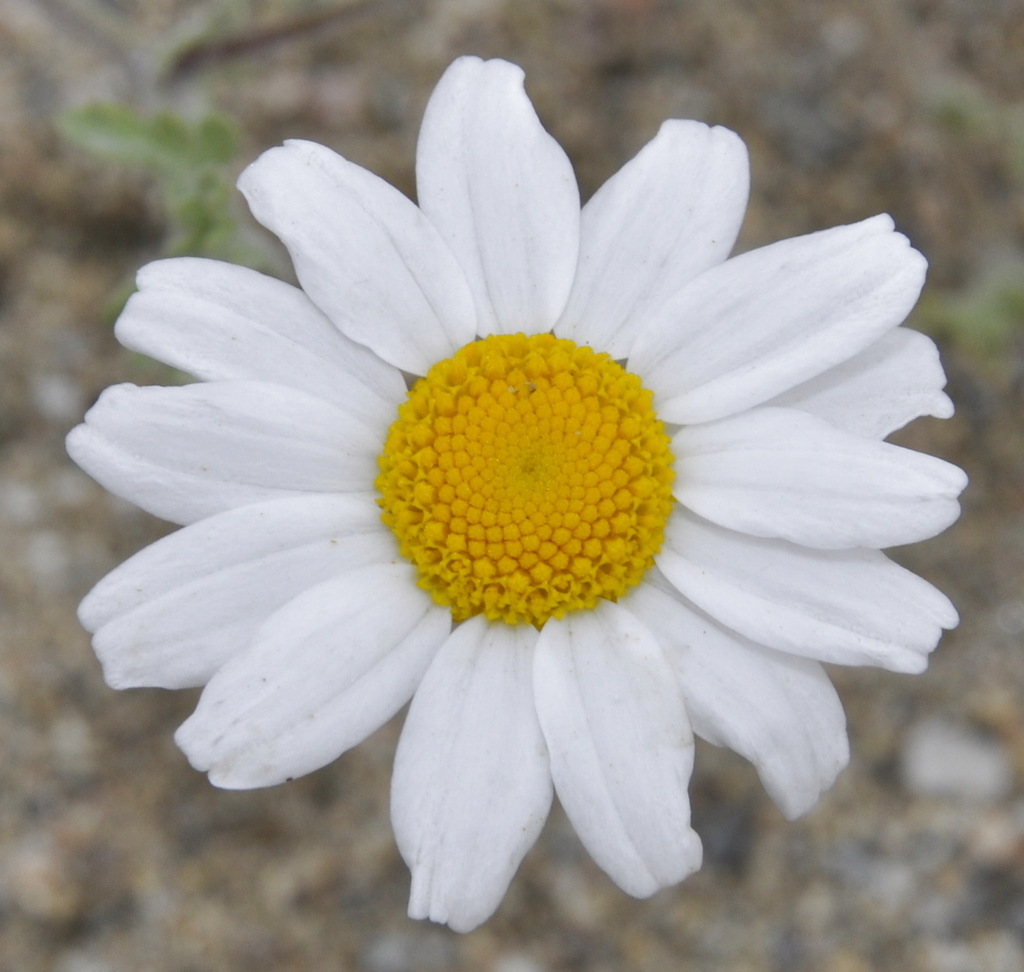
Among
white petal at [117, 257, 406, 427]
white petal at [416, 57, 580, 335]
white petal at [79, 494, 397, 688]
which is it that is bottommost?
white petal at [79, 494, 397, 688]

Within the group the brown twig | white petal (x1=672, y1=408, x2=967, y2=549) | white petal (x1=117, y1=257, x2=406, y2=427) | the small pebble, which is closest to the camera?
white petal (x1=672, y1=408, x2=967, y2=549)

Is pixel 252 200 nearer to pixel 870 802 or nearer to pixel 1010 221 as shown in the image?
pixel 870 802

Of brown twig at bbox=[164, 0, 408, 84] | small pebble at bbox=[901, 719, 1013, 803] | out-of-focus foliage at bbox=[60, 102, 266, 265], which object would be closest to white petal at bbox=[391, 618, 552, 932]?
out-of-focus foliage at bbox=[60, 102, 266, 265]

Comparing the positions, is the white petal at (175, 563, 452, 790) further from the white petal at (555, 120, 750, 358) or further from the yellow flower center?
the white petal at (555, 120, 750, 358)

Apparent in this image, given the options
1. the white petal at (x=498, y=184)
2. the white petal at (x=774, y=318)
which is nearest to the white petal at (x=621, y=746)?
the white petal at (x=774, y=318)

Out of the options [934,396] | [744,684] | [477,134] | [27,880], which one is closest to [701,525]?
[744,684]

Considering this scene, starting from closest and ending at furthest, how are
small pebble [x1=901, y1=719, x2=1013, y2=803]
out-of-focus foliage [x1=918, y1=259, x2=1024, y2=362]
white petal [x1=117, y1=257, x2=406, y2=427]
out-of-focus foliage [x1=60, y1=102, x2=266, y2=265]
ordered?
1. white petal [x1=117, y1=257, x2=406, y2=427]
2. out-of-focus foliage [x1=60, y1=102, x2=266, y2=265]
3. small pebble [x1=901, y1=719, x2=1013, y2=803]
4. out-of-focus foliage [x1=918, y1=259, x2=1024, y2=362]

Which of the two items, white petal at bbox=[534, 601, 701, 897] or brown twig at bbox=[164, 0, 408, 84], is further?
brown twig at bbox=[164, 0, 408, 84]
